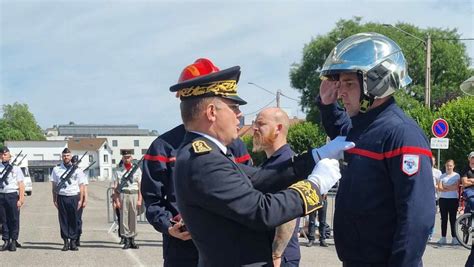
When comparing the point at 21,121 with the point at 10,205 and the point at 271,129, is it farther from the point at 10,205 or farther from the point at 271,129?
the point at 271,129

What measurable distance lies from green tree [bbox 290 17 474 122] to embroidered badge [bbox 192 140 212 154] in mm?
45563

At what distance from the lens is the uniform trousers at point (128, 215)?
1180 centimetres

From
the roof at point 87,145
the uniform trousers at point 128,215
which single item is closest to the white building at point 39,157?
the roof at point 87,145

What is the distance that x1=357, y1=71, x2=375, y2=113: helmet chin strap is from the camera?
3051 millimetres

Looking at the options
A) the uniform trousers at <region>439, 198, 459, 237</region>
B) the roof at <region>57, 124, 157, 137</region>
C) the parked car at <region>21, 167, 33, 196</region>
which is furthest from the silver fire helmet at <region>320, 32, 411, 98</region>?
the roof at <region>57, 124, 157, 137</region>

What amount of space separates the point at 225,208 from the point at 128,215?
9.83 meters

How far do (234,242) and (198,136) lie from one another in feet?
1.73

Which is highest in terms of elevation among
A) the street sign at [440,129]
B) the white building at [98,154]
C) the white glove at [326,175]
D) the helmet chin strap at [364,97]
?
the helmet chin strap at [364,97]

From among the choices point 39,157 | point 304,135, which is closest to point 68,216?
point 304,135

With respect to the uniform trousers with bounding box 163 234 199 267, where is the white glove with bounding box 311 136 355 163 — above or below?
above

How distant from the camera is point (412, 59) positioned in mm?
47594

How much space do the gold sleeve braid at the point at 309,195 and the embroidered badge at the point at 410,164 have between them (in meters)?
0.43

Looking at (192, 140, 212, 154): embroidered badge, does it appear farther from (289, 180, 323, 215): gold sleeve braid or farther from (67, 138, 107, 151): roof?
(67, 138, 107, 151): roof

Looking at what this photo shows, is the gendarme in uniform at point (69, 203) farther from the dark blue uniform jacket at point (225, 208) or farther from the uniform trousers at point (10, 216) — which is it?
the dark blue uniform jacket at point (225, 208)
